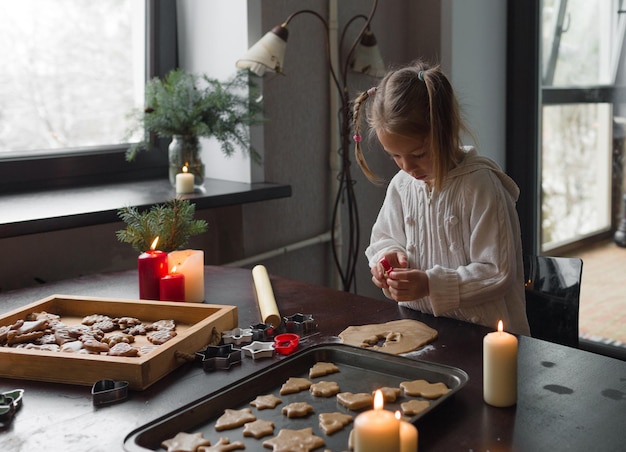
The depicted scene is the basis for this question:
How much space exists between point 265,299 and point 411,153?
491mm

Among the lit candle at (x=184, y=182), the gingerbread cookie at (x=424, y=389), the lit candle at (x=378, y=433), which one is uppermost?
the lit candle at (x=184, y=182)

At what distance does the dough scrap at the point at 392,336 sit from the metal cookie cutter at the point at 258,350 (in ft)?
0.50

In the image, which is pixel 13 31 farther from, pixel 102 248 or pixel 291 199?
pixel 291 199

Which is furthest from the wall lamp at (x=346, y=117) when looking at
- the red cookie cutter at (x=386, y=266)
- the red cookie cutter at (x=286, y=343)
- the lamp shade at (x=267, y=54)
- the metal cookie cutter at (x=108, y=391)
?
the metal cookie cutter at (x=108, y=391)

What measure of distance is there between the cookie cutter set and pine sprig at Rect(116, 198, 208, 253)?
1.52 feet

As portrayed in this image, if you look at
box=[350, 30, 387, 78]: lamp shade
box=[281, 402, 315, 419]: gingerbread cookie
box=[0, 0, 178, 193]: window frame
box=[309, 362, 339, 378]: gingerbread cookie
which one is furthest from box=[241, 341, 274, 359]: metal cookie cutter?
box=[350, 30, 387, 78]: lamp shade

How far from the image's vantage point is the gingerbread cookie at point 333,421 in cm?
114

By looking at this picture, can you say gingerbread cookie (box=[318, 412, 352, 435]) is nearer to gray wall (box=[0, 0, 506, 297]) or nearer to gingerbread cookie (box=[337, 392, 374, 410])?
gingerbread cookie (box=[337, 392, 374, 410])

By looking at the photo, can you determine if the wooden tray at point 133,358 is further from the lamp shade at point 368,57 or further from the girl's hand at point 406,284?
the lamp shade at point 368,57

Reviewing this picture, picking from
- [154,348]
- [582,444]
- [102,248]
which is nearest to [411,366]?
[582,444]

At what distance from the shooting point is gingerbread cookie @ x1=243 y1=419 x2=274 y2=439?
3.74ft

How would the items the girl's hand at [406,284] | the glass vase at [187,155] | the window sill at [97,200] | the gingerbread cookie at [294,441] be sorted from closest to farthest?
the gingerbread cookie at [294,441]
the girl's hand at [406,284]
the window sill at [97,200]
the glass vase at [187,155]

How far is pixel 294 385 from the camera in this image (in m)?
1.31

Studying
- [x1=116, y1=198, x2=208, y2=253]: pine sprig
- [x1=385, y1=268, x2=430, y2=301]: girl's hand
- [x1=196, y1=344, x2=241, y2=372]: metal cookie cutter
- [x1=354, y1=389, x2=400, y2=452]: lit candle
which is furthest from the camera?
[x1=116, y1=198, x2=208, y2=253]: pine sprig
